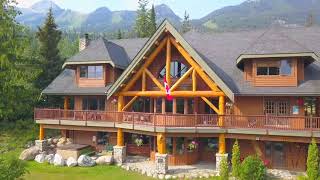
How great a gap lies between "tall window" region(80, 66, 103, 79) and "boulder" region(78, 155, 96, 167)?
7548mm

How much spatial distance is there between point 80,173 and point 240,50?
16101 mm

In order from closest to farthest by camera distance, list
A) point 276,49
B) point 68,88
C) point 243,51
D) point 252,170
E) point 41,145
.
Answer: point 252,170 → point 276,49 → point 243,51 → point 41,145 → point 68,88

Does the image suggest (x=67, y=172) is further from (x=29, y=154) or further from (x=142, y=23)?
(x=142, y=23)

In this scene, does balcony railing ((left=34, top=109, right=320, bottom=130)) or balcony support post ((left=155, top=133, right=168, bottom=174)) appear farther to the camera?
balcony support post ((left=155, top=133, right=168, bottom=174))

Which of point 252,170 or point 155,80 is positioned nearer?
point 252,170

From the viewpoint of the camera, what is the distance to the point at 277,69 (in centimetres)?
2642

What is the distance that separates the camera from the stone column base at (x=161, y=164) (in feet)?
83.5

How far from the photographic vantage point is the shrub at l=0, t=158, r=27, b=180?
14.2 m

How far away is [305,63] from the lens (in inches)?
1061

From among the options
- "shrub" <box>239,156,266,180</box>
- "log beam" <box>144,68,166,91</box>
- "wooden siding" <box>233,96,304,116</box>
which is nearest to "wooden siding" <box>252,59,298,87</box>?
"wooden siding" <box>233,96,304,116</box>

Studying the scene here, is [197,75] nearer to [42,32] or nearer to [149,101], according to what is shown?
[149,101]

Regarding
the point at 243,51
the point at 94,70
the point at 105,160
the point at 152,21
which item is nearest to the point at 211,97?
the point at 243,51

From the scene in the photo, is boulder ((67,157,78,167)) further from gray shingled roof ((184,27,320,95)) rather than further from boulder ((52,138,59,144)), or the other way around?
gray shingled roof ((184,27,320,95))

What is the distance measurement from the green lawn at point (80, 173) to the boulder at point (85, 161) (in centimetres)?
58
